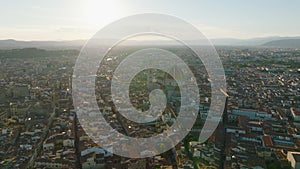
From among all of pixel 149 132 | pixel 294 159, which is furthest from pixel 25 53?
pixel 294 159

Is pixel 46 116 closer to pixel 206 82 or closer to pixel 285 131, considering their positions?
pixel 285 131

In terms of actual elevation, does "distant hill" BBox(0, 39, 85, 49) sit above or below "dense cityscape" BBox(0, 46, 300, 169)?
above

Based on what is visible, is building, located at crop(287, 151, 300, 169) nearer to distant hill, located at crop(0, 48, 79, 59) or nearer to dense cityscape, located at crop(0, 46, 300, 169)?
dense cityscape, located at crop(0, 46, 300, 169)

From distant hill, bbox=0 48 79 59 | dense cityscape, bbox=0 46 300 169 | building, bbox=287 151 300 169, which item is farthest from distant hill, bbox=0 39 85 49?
building, bbox=287 151 300 169

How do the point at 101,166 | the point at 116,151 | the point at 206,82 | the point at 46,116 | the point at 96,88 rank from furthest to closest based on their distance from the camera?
the point at 206,82 → the point at 96,88 → the point at 46,116 → the point at 116,151 → the point at 101,166

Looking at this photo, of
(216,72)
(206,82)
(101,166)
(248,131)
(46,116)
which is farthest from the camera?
(216,72)

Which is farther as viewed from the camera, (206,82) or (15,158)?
(206,82)

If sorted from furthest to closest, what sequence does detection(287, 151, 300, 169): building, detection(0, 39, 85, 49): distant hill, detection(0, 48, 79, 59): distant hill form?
detection(0, 39, 85, 49): distant hill
detection(0, 48, 79, 59): distant hill
detection(287, 151, 300, 169): building

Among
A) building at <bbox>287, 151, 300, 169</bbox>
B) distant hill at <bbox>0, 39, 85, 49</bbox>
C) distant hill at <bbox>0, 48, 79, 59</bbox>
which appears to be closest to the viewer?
building at <bbox>287, 151, 300, 169</bbox>

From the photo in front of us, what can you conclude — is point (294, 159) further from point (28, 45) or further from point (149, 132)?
point (28, 45)

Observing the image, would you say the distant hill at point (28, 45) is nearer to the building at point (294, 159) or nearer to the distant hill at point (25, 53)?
the distant hill at point (25, 53)

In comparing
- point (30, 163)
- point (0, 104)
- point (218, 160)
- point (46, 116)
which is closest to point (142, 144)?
point (218, 160)
